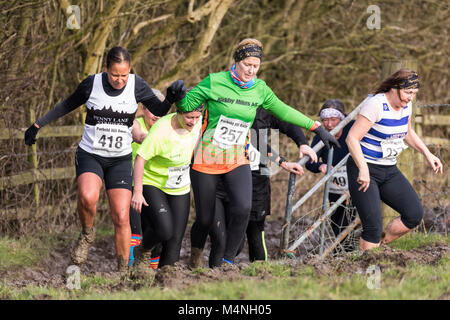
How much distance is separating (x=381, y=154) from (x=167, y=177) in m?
1.85

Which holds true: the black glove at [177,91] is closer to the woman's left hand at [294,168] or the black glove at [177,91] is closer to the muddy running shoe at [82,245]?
the muddy running shoe at [82,245]

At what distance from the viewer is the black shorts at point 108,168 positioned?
19.7 ft

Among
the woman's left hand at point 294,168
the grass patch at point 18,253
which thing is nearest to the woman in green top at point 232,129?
the woman's left hand at point 294,168

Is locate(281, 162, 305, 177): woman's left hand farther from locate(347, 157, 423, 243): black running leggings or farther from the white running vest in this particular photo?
the white running vest

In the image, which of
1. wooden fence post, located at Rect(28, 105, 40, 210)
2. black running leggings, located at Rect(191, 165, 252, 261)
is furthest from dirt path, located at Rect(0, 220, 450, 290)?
wooden fence post, located at Rect(28, 105, 40, 210)

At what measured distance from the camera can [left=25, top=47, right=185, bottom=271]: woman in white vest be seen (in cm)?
589

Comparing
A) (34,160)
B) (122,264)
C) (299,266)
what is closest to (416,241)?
(299,266)

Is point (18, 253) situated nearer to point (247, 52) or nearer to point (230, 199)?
point (230, 199)

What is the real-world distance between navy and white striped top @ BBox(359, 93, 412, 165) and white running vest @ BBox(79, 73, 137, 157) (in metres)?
1.99

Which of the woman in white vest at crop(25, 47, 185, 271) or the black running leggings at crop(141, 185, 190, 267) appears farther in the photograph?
the black running leggings at crop(141, 185, 190, 267)

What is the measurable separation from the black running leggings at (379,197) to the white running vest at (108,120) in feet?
6.50
